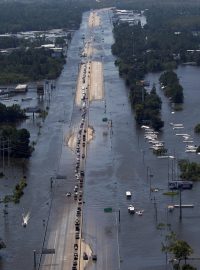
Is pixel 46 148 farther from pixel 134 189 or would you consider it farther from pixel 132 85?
pixel 132 85

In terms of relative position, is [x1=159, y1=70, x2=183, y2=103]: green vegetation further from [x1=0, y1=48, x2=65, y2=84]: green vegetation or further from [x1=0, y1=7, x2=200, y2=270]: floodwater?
[x1=0, y1=48, x2=65, y2=84]: green vegetation

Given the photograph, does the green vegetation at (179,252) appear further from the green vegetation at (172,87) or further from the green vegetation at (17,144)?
the green vegetation at (172,87)

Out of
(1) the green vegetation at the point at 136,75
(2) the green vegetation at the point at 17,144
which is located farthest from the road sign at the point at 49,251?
(1) the green vegetation at the point at 136,75

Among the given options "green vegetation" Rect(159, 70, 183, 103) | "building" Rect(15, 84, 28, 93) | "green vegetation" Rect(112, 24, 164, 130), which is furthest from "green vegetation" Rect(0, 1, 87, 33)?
"green vegetation" Rect(159, 70, 183, 103)

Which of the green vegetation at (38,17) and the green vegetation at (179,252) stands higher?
the green vegetation at (179,252)

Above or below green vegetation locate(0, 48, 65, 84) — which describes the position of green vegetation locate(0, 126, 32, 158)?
above

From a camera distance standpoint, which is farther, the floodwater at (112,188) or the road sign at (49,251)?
the floodwater at (112,188)

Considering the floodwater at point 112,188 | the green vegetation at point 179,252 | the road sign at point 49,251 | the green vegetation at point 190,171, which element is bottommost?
the floodwater at point 112,188
